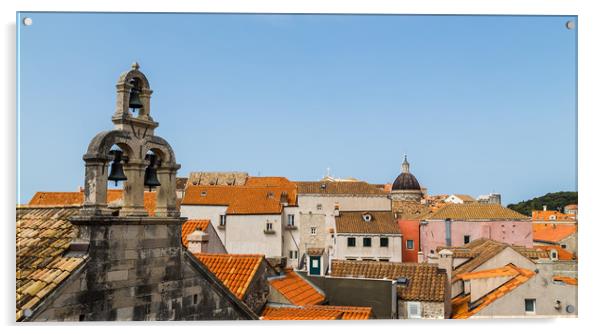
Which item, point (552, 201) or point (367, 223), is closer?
point (552, 201)

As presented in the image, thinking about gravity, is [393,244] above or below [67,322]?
below

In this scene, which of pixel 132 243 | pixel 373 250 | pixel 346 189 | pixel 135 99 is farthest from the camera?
pixel 346 189

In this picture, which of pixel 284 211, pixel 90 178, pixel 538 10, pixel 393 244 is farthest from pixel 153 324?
pixel 284 211

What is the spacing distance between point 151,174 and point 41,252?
44.5 inches

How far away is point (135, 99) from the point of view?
5266 mm

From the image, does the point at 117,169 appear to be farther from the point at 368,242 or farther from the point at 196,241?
the point at 368,242

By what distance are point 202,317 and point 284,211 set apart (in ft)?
63.2

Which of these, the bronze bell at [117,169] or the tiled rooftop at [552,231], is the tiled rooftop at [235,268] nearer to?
the bronze bell at [117,169]

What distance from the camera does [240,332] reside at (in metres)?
6.16

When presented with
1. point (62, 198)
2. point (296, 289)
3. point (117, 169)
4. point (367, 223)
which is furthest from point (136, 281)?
point (367, 223)

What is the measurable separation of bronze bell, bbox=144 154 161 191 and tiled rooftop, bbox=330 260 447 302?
5.40 m

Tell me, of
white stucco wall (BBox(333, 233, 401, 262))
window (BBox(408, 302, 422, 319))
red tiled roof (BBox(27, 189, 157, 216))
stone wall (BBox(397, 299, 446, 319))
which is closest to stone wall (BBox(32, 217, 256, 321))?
red tiled roof (BBox(27, 189, 157, 216))
